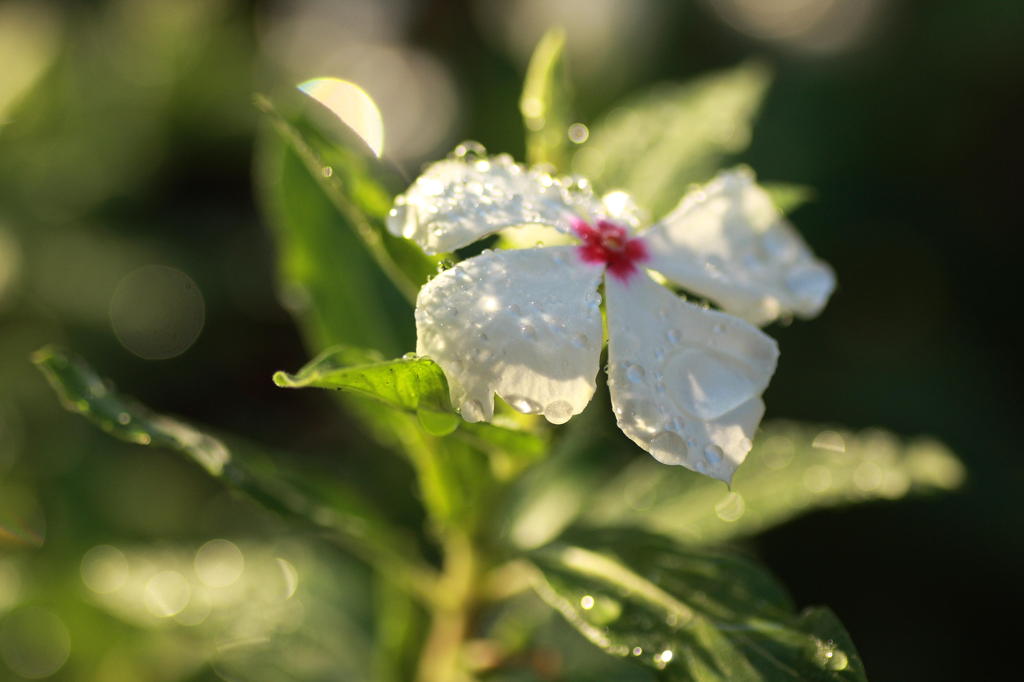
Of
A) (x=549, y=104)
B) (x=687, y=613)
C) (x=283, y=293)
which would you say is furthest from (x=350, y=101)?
(x=687, y=613)

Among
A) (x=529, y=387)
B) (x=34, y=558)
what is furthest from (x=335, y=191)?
(x=34, y=558)

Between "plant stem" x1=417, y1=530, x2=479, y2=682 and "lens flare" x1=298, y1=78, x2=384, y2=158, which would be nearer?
"plant stem" x1=417, y1=530, x2=479, y2=682

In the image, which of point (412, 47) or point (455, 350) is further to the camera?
point (412, 47)

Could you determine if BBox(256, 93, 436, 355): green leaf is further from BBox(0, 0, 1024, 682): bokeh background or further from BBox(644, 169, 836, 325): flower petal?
BBox(0, 0, 1024, 682): bokeh background

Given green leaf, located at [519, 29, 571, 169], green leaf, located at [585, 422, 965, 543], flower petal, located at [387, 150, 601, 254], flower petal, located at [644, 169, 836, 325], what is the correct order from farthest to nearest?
green leaf, located at [585, 422, 965, 543]
green leaf, located at [519, 29, 571, 169]
flower petal, located at [644, 169, 836, 325]
flower petal, located at [387, 150, 601, 254]

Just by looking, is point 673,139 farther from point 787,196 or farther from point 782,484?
point 782,484

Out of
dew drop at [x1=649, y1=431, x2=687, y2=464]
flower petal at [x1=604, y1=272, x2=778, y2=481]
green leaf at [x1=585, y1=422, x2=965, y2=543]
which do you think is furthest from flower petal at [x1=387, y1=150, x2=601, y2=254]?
green leaf at [x1=585, y1=422, x2=965, y2=543]

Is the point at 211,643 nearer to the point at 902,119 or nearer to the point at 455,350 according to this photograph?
the point at 455,350
